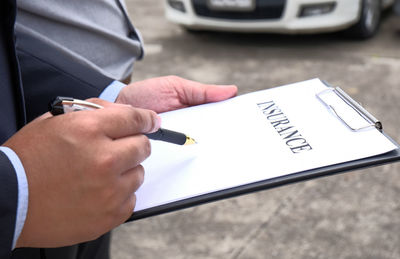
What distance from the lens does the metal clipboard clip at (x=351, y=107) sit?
38.0 inches

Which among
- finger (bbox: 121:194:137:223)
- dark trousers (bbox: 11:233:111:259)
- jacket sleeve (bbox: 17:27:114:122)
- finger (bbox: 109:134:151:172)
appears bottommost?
dark trousers (bbox: 11:233:111:259)

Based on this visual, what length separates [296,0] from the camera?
4273mm

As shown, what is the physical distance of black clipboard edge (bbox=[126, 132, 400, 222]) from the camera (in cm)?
83

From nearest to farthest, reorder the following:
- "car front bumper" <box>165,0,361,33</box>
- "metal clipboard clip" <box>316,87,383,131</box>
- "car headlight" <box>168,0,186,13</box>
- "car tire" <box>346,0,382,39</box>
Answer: "metal clipboard clip" <box>316,87,383,131</box>
"car front bumper" <box>165,0,361,33</box>
"car tire" <box>346,0,382,39</box>
"car headlight" <box>168,0,186,13</box>

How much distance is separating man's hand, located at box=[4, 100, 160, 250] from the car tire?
4102mm

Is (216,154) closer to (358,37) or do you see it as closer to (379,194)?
(379,194)

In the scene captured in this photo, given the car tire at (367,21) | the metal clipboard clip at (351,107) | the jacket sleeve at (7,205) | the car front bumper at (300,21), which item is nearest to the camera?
the jacket sleeve at (7,205)

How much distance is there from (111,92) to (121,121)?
44cm

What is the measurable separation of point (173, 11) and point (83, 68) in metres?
3.80

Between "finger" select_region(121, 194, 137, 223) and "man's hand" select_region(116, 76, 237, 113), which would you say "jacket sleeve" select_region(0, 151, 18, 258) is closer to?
"finger" select_region(121, 194, 137, 223)

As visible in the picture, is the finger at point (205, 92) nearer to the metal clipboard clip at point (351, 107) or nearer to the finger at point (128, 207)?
the metal clipboard clip at point (351, 107)

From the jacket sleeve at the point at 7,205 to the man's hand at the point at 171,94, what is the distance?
1.61ft

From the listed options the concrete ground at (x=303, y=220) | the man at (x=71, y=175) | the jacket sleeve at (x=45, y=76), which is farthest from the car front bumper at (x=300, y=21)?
the man at (x=71, y=175)

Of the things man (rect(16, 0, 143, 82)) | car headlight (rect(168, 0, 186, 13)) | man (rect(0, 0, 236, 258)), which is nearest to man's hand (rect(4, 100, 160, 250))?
man (rect(0, 0, 236, 258))
